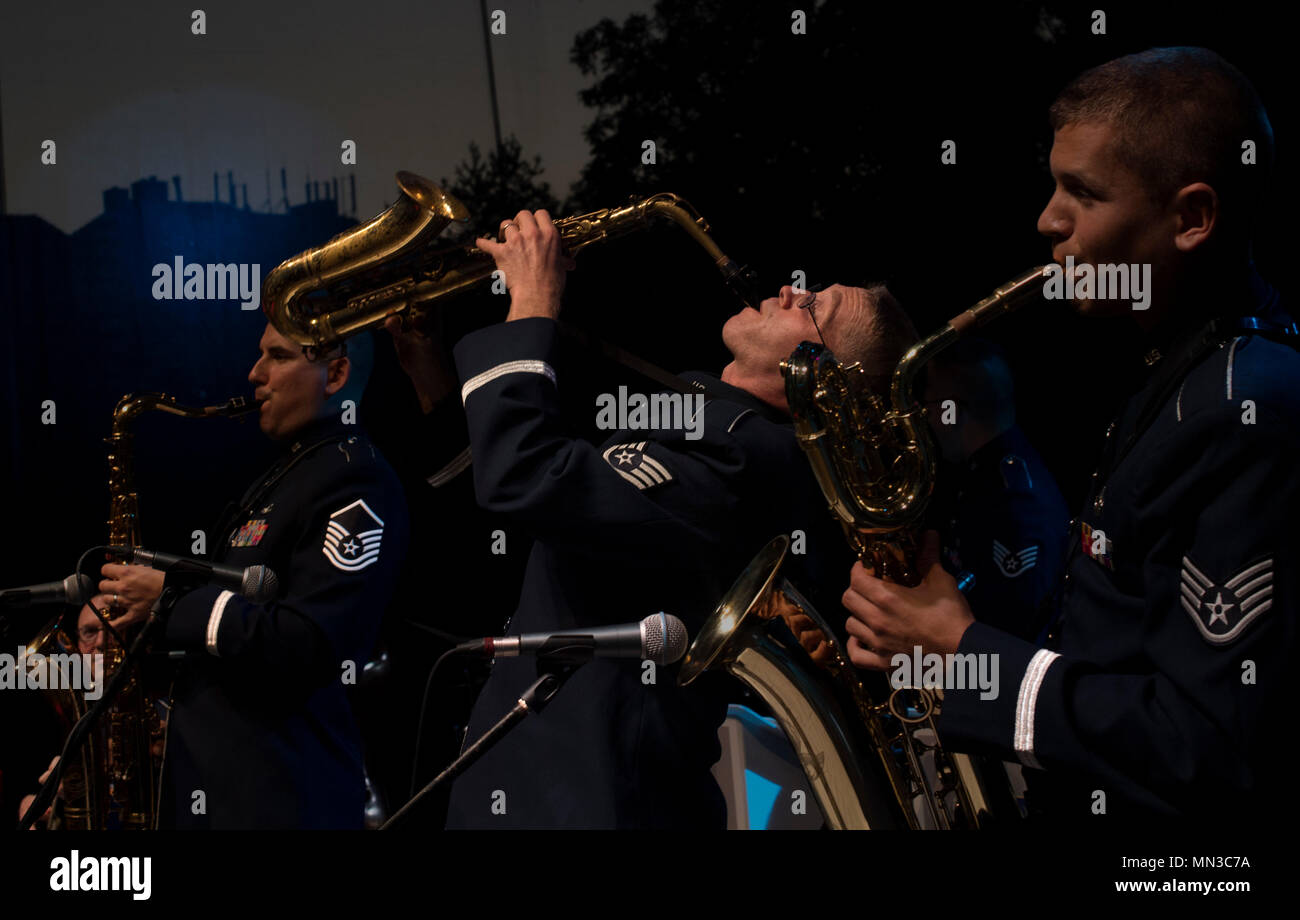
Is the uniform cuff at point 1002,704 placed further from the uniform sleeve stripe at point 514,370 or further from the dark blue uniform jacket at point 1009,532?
the dark blue uniform jacket at point 1009,532

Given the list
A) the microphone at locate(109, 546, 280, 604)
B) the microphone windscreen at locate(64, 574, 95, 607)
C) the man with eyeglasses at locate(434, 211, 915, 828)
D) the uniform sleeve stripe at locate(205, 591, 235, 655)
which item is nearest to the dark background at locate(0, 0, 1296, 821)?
the microphone windscreen at locate(64, 574, 95, 607)

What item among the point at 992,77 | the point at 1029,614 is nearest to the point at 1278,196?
the point at 992,77

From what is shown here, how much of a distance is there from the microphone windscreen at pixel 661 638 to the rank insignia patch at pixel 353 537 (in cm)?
126

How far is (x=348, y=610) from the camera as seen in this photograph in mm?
2785

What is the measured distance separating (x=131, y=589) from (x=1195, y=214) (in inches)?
94.5

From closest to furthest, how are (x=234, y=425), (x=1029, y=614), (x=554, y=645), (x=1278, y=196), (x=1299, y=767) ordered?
(x=1299, y=767)
(x=554, y=645)
(x=1278, y=196)
(x=1029, y=614)
(x=234, y=425)

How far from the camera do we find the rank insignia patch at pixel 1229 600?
143cm

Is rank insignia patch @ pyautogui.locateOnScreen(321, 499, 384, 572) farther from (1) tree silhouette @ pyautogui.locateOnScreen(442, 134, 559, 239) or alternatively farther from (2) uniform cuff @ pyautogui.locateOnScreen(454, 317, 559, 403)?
(1) tree silhouette @ pyautogui.locateOnScreen(442, 134, 559, 239)

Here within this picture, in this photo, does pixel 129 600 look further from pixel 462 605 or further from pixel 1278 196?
pixel 1278 196

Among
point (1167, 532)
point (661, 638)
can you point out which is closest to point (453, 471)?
point (661, 638)

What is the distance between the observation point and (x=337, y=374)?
3123mm

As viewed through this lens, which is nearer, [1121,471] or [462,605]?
[1121,471]

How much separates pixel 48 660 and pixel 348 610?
3.13 ft

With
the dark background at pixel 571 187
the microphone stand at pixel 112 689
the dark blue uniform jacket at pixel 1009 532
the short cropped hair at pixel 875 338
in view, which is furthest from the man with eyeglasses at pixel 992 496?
the microphone stand at pixel 112 689
